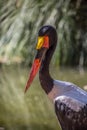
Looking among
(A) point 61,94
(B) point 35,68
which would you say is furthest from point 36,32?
(A) point 61,94

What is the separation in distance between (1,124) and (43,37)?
8.36ft

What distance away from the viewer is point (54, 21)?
1291 cm

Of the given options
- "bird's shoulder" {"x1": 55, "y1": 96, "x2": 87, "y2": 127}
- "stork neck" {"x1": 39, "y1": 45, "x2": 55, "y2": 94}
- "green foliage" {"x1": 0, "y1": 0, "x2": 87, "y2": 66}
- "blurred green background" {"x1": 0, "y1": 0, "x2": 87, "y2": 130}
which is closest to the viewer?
"bird's shoulder" {"x1": 55, "y1": 96, "x2": 87, "y2": 127}

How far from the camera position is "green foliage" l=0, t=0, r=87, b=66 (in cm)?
1283

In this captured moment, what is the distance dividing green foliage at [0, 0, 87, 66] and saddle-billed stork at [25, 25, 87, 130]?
803cm

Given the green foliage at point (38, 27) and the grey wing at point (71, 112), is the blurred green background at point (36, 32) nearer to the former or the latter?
the green foliage at point (38, 27)

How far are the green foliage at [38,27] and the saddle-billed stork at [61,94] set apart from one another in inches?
316

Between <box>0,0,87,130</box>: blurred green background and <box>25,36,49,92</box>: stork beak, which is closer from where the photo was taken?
<box>25,36,49,92</box>: stork beak

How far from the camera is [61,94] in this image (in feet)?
14.2

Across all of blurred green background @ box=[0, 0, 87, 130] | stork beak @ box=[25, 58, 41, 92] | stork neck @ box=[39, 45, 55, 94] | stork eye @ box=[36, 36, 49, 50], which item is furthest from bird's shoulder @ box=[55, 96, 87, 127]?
blurred green background @ box=[0, 0, 87, 130]

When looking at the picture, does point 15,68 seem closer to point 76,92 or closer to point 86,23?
point 86,23

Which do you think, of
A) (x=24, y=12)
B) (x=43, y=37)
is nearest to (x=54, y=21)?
(x=24, y=12)

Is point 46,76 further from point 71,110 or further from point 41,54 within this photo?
point 71,110

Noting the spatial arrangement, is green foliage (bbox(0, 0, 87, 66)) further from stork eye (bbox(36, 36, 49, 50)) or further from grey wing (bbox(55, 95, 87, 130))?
grey wing (bbox(55, 95, 87, 130))
